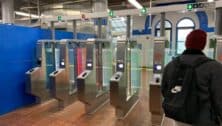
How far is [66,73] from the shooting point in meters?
5.00

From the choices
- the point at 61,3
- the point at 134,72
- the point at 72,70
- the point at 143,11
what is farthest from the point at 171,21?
the point at 72,70

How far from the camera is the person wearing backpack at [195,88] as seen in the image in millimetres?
1679

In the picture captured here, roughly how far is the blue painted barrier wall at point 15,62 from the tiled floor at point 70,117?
27cm

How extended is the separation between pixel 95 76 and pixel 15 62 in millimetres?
1748

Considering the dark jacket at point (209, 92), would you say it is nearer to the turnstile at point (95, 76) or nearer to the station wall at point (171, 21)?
the turnstile at point (95, 76)

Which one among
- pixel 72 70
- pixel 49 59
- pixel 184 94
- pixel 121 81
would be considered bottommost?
pixel 121 81

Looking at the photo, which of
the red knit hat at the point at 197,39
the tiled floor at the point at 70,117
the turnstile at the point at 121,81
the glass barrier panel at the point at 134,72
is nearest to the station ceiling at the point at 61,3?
the glass barrier panel at the point at 134,72

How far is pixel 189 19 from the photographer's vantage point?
36.1 ft

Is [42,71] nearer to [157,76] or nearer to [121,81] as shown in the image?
[121,81]

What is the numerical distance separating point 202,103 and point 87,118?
302cm

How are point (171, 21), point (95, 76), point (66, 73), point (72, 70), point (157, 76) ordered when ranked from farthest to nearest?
point (171, 21) < point (72, 70) < point (66, 73) < point (95, 76) < point (157, 76)

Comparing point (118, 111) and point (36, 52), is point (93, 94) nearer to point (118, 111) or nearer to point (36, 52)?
point (118, 111)

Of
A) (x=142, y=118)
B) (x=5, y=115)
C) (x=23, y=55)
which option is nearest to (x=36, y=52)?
(x=23, y=55)

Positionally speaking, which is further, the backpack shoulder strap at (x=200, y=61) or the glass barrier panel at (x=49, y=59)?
the glass barrier panel at (x=49, y=59)
